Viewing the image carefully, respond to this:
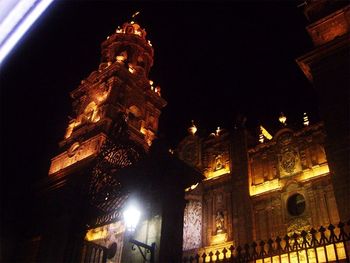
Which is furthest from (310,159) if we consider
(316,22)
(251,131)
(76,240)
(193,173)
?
(76,240)

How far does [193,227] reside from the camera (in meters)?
24.5

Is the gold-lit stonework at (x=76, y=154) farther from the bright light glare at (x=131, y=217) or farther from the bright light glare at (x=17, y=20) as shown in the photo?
the bright light glare at (x=17, y=20)

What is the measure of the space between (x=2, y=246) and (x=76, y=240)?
8.82 ft

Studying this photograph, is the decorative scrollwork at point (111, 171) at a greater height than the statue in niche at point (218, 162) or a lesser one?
lesser

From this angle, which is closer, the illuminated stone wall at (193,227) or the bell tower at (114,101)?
the illuminated stone wall at (193,227)

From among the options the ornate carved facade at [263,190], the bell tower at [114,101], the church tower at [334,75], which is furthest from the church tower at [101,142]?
the church tower at [334,75]

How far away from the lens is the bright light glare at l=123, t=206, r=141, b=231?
8.68 meters

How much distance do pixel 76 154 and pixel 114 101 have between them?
5254 millimetres

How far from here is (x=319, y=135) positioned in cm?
2298

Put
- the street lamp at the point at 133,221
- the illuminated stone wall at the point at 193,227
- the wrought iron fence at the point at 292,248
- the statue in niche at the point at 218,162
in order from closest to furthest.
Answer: the wrought iron fence at the point at 292,248 → the street lamp at the point at 133,221 → the illuminated stone wall at the point at 193,227 → the statue in niche at the point at 218,162

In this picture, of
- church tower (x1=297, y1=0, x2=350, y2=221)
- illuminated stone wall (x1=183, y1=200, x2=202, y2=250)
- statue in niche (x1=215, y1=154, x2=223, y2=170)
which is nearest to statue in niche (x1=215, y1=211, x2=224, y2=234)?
illuminated stone wall (x1=183, y1=200, x2=202, y2=250)

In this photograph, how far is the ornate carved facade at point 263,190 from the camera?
832 inches

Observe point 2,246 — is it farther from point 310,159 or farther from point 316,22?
point 310,159

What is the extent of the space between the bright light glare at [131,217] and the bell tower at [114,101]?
1956 centimetres
